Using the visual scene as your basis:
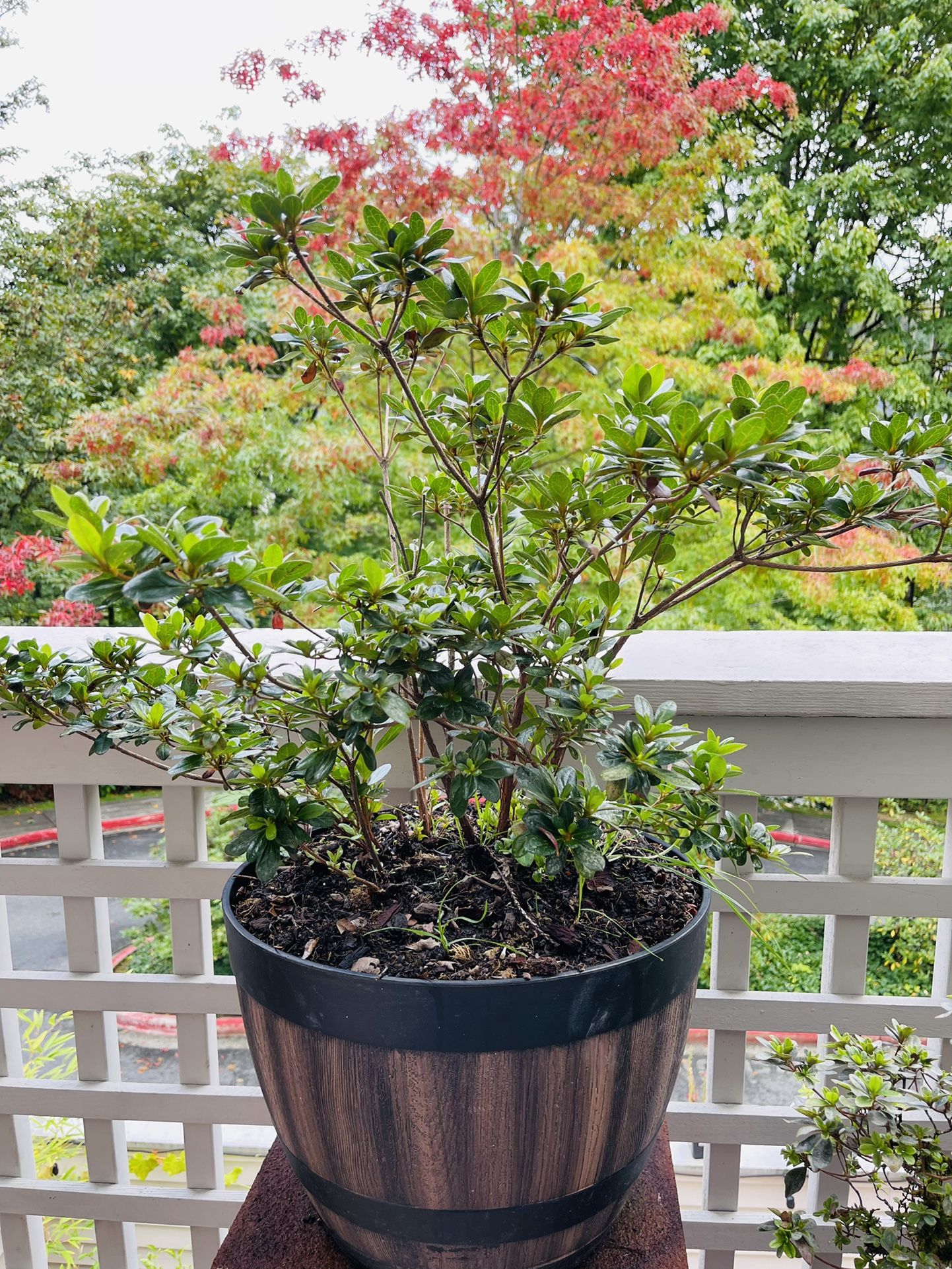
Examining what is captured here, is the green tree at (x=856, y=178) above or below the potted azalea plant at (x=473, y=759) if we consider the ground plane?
above

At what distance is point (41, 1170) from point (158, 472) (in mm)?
2629

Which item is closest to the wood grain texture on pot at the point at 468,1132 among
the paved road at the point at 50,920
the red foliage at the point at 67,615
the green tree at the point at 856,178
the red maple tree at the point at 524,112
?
the red maple tree at the point at 524,112

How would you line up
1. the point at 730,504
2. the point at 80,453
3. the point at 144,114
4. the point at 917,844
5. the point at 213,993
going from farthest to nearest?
the point at 144,114 → the point at 80,453 → the point at 917,844 → the point at 730,504 → the point at 213,993

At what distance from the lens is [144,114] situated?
5.77 meters

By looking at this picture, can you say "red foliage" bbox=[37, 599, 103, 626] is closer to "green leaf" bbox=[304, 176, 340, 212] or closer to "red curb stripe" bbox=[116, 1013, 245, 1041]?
"red curb stripe" bbox=[116, 1013, 245, 1041]

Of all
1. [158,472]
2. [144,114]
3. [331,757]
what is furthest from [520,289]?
[144,114]

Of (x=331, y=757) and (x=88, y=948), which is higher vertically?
(x=331, y=757)

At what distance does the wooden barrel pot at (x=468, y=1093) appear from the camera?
54 centimetres

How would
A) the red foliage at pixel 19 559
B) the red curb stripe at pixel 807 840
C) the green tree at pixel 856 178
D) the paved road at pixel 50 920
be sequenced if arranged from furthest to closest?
1. the red curb stripe at pixel 807 840
2. the green tree at pixel 856 178
3. the paved road at pixel 50 920
4. the red foliage at pixel 19 559

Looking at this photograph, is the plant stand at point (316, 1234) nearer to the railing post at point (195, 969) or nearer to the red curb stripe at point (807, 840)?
the railing post at point (195, 969)

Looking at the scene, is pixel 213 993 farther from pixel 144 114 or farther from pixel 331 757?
pixel 144 114

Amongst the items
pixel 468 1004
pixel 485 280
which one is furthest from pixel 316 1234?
pixel 485 280

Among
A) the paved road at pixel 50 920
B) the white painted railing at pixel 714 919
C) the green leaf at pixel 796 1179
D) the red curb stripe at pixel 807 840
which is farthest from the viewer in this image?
the red curb stripe at pixel 807 840

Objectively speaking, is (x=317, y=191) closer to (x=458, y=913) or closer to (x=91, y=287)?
(x=458, y=913)
